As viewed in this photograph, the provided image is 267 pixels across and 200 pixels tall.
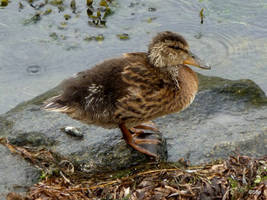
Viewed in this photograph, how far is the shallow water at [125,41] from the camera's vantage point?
701 centimetres

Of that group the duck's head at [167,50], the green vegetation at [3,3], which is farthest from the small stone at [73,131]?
the green vegetation at [3,3]

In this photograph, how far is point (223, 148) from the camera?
4898 mm

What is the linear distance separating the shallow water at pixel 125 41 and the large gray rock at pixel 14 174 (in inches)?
88.6

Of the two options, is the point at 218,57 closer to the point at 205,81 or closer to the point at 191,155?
the point at 205,81

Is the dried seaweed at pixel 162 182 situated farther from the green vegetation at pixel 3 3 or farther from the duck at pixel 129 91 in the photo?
the green vegetation at pixel 3 3

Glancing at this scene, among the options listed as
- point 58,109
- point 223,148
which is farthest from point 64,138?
point 223,148

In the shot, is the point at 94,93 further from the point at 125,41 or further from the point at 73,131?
the point at 125,41

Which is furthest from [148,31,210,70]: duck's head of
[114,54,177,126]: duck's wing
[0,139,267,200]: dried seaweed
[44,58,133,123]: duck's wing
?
[0,139,267,200]: dried seaweed

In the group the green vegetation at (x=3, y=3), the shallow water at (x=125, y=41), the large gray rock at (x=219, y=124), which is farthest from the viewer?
the green vegetation at (x=3, y=3)

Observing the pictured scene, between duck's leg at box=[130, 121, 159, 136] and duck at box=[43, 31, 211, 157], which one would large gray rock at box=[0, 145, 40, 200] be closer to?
duck at box=[43, 31, 211, 157]

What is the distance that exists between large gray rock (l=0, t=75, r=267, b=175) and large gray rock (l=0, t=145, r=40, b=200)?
46 cm

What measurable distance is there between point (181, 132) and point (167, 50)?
989 millimetres

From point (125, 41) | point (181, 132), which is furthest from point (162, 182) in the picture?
point (125, 41)

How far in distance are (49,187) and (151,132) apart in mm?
1432
